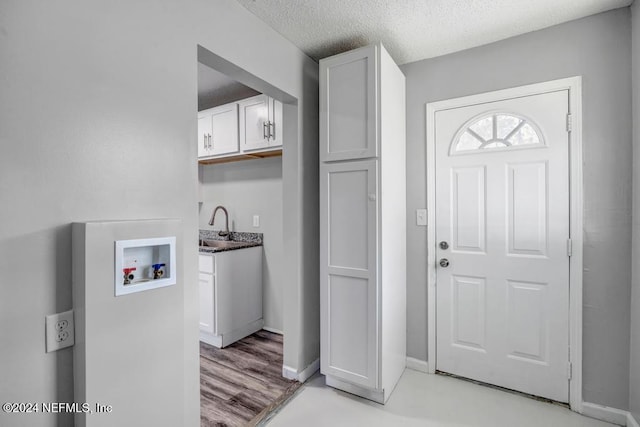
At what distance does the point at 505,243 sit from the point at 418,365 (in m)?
1.20

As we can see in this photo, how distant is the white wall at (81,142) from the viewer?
0.96m

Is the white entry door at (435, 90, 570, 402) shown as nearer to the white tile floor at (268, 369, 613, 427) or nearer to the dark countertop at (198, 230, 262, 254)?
the white tile floor at (268, 369, 613, 427)

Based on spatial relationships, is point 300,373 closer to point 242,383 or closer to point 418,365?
point 242,383

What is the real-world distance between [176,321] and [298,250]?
3.62 feet

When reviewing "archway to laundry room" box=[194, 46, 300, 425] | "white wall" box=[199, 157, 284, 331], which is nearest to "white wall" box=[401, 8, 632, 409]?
"archway to laundry room" box=[194, 46, 300, 425]

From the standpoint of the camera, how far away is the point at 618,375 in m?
1.85

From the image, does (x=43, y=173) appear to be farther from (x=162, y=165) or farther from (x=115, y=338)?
(x=115, y=338)

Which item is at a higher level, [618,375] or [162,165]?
[162,165]

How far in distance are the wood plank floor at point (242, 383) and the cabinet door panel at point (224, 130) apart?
193cm

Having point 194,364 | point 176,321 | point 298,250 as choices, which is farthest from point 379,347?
point 176,321

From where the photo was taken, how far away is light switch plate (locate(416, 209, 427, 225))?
7.97 ft

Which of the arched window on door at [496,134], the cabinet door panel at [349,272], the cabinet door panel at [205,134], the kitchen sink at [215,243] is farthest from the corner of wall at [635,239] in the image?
the cabinet door panel at [205,134]

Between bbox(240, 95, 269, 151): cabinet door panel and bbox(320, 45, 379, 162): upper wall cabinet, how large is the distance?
84 cm

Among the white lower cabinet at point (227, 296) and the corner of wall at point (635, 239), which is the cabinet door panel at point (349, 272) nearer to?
the white lower cabinet at point (227, 296)
